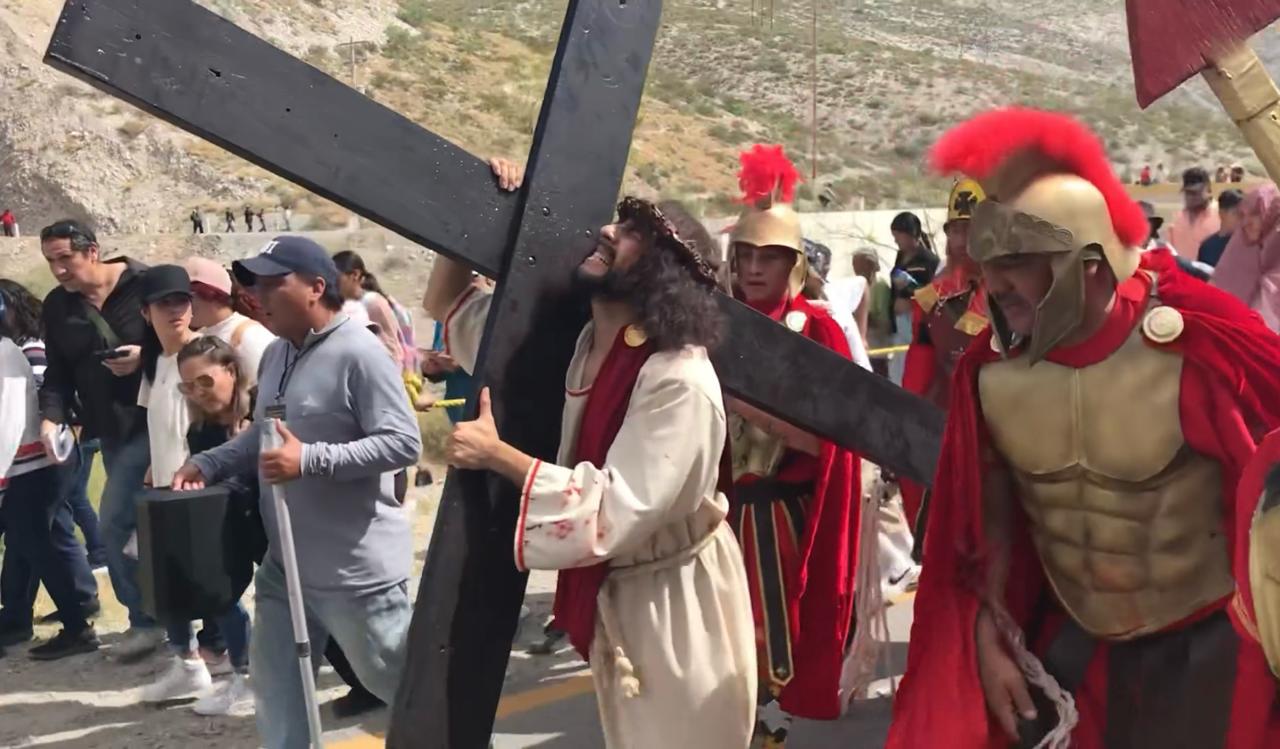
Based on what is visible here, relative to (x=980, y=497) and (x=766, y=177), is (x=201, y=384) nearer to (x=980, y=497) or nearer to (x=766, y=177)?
(x=766, y=177)

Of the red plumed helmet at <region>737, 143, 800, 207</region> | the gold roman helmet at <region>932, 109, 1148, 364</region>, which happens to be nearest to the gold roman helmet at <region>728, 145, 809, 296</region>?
the red plumed helmet at <region>737, 143, 800, 207</region>

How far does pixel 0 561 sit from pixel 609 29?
5426mm

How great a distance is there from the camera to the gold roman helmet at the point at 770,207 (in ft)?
14.6

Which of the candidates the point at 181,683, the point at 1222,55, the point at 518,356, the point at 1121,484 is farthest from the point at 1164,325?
the point at 181,683

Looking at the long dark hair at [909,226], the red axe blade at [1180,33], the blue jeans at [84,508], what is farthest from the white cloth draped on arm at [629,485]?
the long dark hair at [909,226]

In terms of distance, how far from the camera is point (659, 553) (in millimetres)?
3064

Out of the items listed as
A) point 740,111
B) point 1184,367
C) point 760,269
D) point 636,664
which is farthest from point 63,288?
point 740,111

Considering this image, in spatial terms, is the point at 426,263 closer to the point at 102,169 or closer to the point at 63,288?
the point at 63,288

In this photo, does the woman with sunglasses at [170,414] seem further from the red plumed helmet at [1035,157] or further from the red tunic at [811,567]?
the red plumed helmet at [1035,157]

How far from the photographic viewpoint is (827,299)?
509 cm

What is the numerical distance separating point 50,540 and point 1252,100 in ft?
18.0

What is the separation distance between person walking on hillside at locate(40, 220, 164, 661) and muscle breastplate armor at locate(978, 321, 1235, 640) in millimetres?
3965

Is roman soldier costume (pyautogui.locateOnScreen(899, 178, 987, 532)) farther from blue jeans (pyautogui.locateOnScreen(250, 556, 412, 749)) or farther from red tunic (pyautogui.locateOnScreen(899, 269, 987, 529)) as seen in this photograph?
blue jeans (pyautogui.locateOnScreen(250, 556, 412, 749))

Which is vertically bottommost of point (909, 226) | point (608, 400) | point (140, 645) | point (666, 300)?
point (140, 645)
